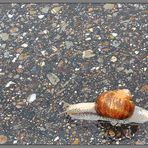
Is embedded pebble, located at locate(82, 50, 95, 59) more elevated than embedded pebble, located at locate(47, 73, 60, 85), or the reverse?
embedded pebble, located at locate(82, 50, 95, 59)

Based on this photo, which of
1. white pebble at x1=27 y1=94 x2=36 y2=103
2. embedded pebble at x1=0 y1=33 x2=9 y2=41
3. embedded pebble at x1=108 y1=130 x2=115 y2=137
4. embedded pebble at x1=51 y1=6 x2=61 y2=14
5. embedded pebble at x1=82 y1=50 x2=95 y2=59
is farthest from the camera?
embedded pebble at x1=51 y1=6 x2=61 y2=14

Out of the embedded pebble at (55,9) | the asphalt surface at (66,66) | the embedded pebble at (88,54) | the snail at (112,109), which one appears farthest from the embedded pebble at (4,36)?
the snail at (112,109)

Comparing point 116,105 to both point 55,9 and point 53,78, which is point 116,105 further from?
point 55,9

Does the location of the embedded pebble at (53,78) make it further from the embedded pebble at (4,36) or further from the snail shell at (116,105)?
the embedded pebble at (4,36)

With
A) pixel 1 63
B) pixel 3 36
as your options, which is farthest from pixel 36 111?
pixel 3 36

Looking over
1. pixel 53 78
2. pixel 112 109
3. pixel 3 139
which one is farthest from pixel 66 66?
pixel 3 139

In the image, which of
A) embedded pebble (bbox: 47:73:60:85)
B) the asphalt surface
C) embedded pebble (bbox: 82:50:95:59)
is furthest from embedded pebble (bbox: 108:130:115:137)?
embedded pebble (bbox: 82:50:95:59)

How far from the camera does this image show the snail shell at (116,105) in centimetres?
294

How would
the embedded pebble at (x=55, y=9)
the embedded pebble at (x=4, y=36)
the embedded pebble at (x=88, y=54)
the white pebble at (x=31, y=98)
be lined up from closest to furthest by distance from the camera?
the white pebble at (x=31, y=98) < the embedded pebble at (x=88, y=54) < the embedded pebble at (x=4, y=36) < the embedded pebble at (x=55, y=9)

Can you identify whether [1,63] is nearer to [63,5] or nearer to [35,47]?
[35,47]

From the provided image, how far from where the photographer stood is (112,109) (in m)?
2.94

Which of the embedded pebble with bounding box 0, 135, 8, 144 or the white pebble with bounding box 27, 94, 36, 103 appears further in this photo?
the white pebble with bounding box 27, 94, 36, 103

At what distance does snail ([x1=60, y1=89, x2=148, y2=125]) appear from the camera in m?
2.94

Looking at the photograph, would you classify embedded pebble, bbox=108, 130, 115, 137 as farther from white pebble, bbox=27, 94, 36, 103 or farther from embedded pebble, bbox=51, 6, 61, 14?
embedded pebble, bbox=51, 6, 61, 14
